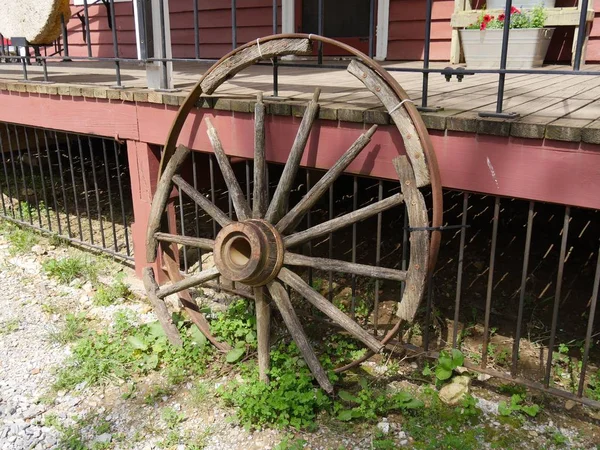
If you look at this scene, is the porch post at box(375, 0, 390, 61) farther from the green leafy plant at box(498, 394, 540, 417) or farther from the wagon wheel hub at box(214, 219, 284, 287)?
the green leafy plant at box(498, 394, 540, 417)

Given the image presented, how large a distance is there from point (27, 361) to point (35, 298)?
3.08ft

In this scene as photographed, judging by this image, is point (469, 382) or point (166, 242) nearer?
point (469, 382)

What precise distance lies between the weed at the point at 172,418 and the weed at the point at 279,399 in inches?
9.3

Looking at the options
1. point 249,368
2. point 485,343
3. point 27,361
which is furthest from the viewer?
point 27,361

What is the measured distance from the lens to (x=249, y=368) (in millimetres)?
3311

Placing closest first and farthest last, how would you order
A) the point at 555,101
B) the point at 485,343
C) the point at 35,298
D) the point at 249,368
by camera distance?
1. the point at 485,343
2. the point at 555,101
3. the point at 249,368
4. the point at 35,298

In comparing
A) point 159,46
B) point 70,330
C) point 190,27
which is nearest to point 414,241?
point 159,46

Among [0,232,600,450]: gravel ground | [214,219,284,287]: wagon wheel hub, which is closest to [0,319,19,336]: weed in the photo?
[0,232,600,450]: gravel ground

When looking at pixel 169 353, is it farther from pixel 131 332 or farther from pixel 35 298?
pixel 35 298

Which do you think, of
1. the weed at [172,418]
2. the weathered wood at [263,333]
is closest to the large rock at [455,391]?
the weathered wood at [263,333]

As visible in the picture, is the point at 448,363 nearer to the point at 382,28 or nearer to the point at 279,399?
the point at 279,399

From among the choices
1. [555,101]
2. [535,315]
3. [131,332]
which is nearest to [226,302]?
[131,332]

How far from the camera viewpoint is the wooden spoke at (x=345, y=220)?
2.75 m

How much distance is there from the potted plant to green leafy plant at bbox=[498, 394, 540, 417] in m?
3.52
